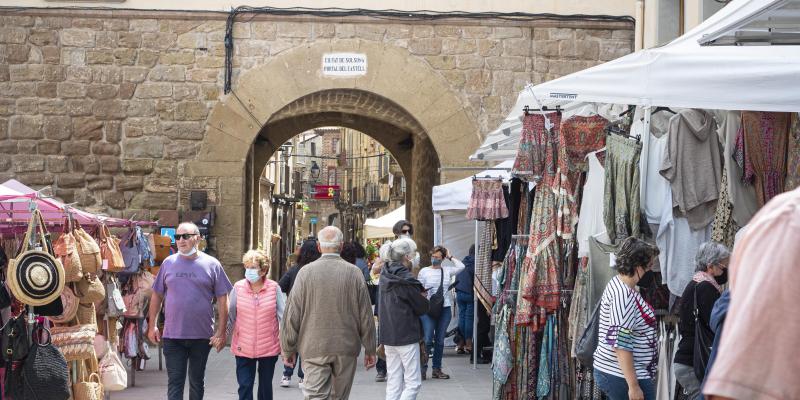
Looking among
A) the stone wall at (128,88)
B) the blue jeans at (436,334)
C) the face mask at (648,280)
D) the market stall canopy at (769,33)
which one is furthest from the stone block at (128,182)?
the market stall canopy at (769,33)

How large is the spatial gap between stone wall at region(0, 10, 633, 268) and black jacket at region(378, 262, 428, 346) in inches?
259

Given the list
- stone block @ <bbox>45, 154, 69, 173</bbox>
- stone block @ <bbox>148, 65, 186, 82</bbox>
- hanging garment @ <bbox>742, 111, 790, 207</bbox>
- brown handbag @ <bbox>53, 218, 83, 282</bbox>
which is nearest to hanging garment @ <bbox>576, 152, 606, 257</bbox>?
hanging garment @ <bbox>742, 111, 790, 207</bbox>

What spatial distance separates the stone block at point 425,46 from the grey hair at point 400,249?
665cm

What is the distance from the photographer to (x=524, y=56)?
15.9 meters

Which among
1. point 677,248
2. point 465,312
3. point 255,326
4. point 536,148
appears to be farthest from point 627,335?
point 465,312

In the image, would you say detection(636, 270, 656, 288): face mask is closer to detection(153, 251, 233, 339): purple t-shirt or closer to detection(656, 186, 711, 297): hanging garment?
detection(656, 186, 711, 297): hanging garment

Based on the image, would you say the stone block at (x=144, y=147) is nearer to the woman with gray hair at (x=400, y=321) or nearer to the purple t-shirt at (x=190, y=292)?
the woman with gray hair at (x=400, y=321)

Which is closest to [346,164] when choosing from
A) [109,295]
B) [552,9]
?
[552,9]

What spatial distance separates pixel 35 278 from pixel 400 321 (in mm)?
2723

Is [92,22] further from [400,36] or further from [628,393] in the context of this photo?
[628,393]

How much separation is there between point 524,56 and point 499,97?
2.10ft

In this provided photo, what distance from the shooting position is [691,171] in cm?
687

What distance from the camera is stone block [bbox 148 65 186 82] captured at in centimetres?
1557

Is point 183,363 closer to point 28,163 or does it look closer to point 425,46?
point 28,163
